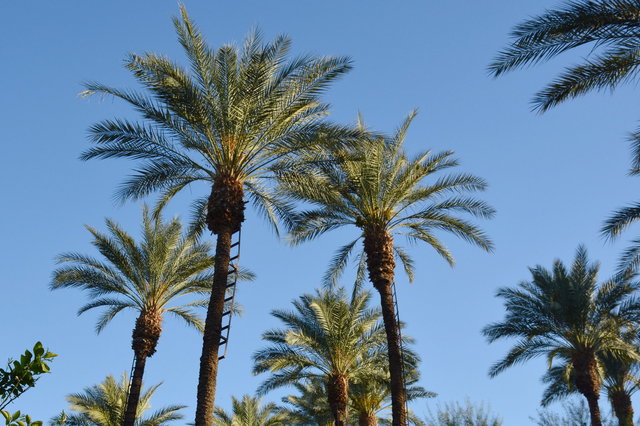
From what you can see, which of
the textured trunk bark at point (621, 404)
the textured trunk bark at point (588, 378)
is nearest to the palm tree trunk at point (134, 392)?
the textured trunk bark at point (588, 378)

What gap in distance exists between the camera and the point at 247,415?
3316 cm

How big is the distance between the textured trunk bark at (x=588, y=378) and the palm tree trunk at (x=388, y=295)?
858cm

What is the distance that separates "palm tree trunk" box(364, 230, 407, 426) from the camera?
1886 centimetres

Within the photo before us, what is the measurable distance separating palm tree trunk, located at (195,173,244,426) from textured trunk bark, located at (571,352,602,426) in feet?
48.5

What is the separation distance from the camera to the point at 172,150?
17.6 m

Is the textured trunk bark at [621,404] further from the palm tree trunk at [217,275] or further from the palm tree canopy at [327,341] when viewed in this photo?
the palm tree trunk at [217,275]

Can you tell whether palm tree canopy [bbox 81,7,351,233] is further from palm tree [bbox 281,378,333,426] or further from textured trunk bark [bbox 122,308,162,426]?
palm tree [bbox 281,378,333,426]

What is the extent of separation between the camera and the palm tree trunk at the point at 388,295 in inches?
742

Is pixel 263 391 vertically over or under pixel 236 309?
under

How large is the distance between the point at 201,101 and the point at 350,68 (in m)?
3.75

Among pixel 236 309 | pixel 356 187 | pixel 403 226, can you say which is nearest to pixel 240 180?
pixel 356 187

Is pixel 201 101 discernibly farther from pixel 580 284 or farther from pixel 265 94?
pixel 580 284

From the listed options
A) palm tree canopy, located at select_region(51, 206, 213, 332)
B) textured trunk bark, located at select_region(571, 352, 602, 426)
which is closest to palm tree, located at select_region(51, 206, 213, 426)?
palm tree canopy, located at select_region(51, 206, 213, 332)

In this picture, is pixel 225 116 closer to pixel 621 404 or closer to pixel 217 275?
pixel 217 275
